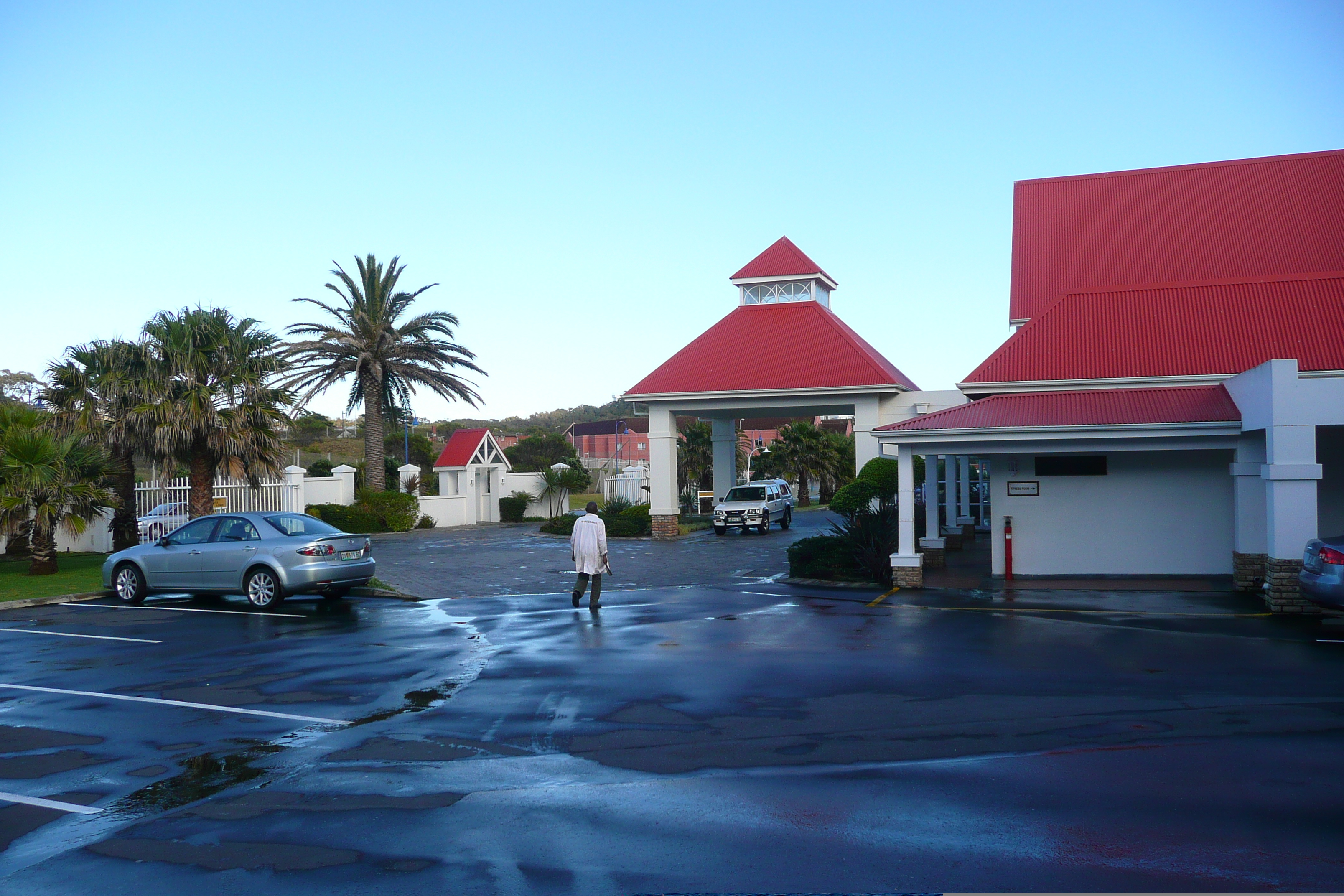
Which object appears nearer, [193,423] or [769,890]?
[769,890]

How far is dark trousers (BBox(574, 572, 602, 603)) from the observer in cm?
1642

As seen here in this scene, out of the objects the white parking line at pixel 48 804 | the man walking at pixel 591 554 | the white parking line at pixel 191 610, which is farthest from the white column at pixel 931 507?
the white parking line at pixel 48 804

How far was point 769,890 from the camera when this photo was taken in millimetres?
5141

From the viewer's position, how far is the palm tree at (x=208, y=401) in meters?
25.1

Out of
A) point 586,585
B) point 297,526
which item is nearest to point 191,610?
point 297,526

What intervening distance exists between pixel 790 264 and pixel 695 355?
4.54 meters

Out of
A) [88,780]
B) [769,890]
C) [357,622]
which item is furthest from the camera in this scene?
[357,622]

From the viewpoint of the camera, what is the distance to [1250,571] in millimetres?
16938

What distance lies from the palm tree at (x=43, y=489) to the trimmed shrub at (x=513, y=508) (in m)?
23.1

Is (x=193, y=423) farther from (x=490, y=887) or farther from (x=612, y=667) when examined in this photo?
(x=490, y=887)

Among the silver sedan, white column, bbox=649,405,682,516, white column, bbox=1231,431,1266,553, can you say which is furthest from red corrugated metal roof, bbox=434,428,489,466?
white column, bbox=1231,431,1266,553

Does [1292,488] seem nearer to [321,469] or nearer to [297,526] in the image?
[297,526]

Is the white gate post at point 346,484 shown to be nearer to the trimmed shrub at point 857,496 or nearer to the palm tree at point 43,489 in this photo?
the palm tree at point 43,489

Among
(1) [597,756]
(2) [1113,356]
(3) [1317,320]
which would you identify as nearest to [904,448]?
(2) [1113,356]
